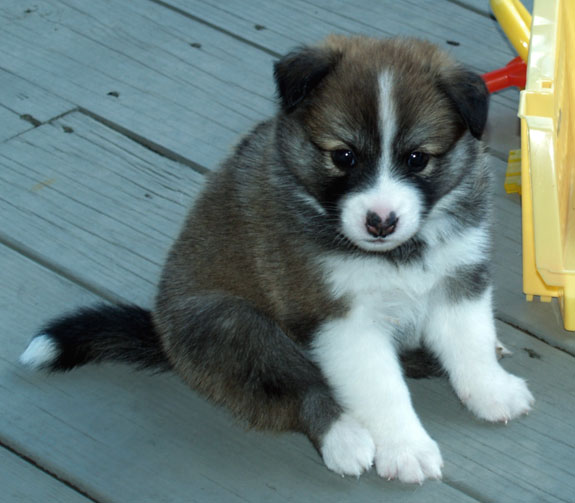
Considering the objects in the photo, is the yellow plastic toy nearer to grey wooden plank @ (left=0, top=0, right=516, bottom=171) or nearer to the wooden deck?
the wooden deck

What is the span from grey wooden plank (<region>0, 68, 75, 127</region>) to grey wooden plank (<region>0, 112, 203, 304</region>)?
0.07m

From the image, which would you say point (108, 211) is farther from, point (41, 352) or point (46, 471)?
point (46, 471)

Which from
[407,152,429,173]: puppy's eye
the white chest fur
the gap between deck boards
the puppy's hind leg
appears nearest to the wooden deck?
Answer: the gap between deck boards

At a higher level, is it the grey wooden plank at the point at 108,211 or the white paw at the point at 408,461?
the white paw at the point at 408,461

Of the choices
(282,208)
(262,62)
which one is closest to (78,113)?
(262,62)

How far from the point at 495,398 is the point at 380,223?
2.43 ft

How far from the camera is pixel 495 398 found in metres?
2.76

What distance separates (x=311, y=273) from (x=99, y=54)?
203cm

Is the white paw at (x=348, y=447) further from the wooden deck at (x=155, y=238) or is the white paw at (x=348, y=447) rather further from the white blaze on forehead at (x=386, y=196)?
the white blaze on forehead at (x=386, y=196)

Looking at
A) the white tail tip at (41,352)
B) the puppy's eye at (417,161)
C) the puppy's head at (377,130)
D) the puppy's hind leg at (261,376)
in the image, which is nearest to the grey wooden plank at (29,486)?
the white tail tip at (41,352)

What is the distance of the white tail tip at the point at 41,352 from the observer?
9.19 ft

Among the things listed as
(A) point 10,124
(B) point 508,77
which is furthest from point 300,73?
(A) point 10,124

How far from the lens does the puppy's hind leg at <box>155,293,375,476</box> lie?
258cm

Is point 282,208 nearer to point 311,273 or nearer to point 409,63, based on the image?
point 311,273
